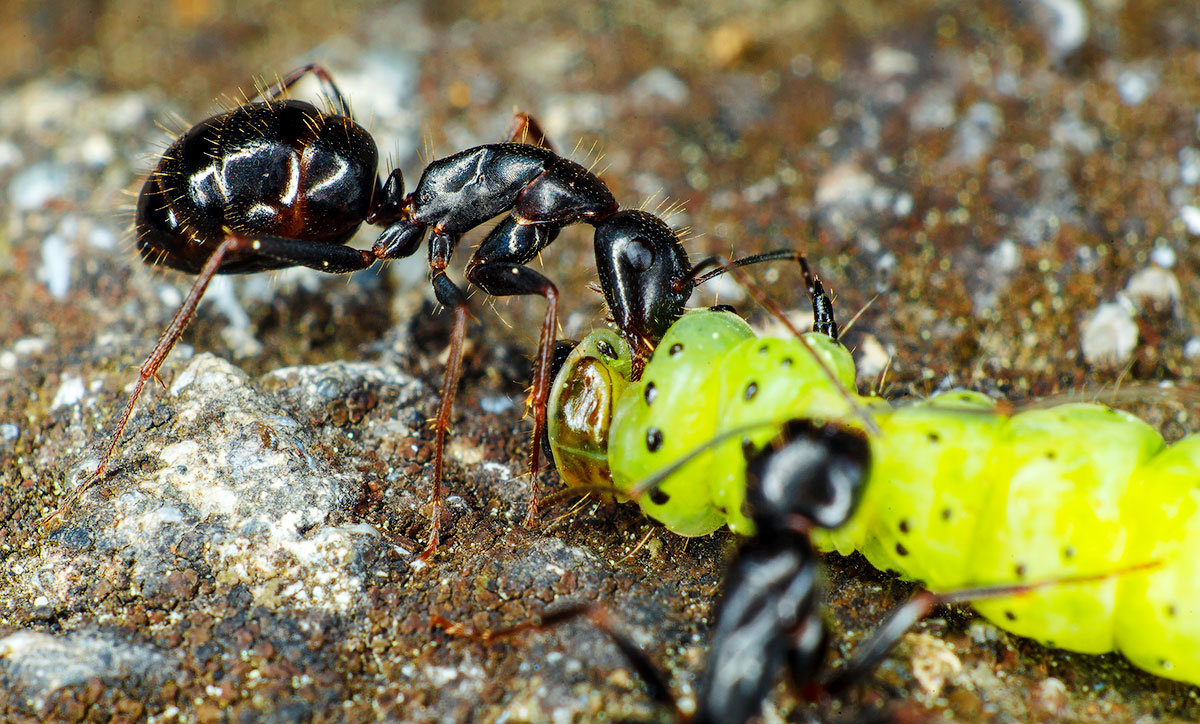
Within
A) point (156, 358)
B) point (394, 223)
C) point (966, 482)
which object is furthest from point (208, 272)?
point (966, 482)

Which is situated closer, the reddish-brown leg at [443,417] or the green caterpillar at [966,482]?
the green caterpillar at [966,482]

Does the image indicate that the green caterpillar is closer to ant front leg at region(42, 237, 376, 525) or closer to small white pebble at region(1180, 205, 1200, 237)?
ant front leg at region(42, 237, 376, 525)

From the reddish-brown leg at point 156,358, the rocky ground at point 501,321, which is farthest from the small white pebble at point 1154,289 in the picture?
the reddish-brown leg at point 156,358

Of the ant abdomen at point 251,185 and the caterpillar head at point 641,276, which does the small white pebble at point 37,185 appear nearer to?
the ant abdomen at point 251,185

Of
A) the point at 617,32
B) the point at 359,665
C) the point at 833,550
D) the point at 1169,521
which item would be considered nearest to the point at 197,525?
the point at 359,665

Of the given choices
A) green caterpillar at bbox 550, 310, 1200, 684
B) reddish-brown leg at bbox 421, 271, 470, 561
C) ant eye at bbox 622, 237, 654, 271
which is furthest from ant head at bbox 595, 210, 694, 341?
reddish-brown leg at bbox 421, 271, 470, 561

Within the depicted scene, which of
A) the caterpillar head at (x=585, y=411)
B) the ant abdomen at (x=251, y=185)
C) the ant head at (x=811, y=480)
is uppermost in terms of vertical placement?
the ant abdomen at (x=251, y=185)
